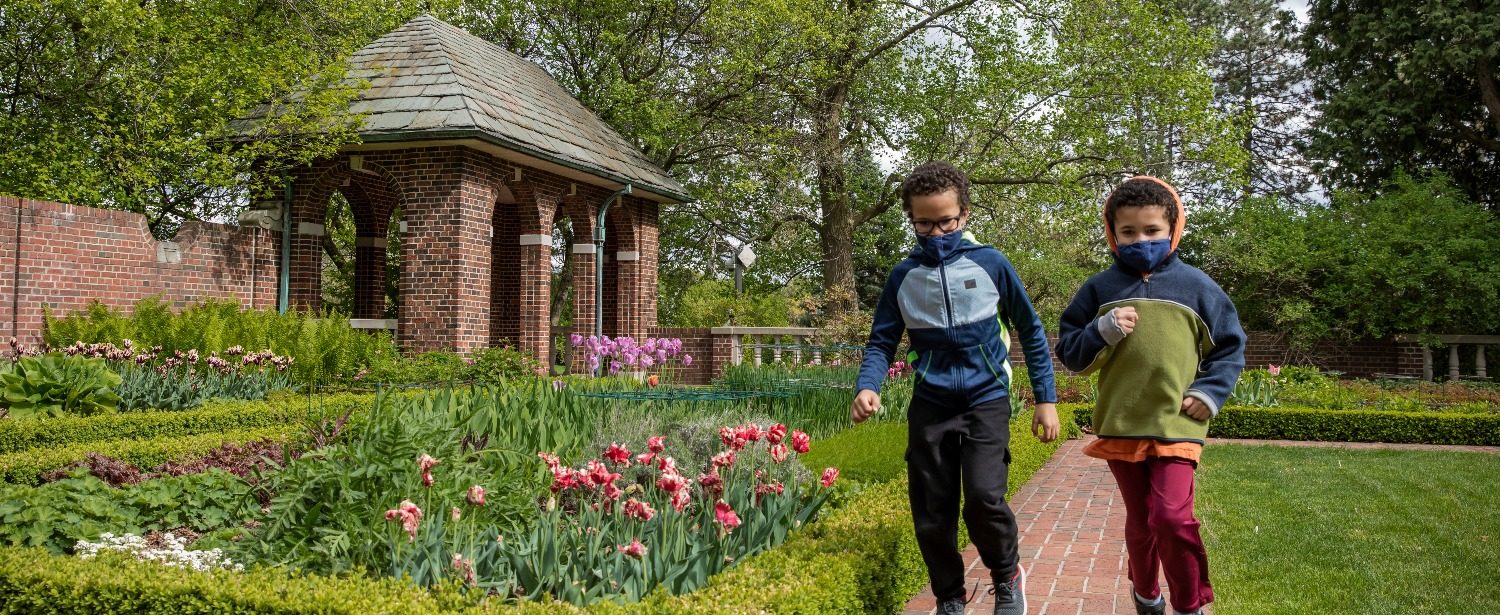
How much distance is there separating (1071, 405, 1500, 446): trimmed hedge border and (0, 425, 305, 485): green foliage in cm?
857

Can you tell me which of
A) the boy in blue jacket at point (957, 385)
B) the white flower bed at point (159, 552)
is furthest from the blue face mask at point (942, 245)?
the white flower bed at point (159, 552)

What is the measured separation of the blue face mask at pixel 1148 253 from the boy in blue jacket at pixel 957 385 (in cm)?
39

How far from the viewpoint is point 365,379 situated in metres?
10.9

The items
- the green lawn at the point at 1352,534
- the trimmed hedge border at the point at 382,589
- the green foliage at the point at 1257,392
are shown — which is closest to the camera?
the trimmed hedge border at the point at 382,589

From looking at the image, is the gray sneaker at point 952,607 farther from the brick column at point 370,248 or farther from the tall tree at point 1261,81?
the tall tree at point 1261,81

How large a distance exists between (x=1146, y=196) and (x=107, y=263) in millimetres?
11328

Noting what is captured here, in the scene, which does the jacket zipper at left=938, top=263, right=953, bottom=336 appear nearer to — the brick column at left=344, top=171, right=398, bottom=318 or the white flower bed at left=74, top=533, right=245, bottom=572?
the white flower bed at left=74, top=533, right=245, bottom=572

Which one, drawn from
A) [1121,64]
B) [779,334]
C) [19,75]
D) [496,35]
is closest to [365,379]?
[19,75]

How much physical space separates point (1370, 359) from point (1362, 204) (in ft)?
11.3

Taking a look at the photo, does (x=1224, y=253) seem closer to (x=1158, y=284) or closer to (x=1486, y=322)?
(x=1486, y=322)

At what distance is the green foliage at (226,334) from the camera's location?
31.3 ft

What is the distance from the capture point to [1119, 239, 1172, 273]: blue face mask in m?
3.44

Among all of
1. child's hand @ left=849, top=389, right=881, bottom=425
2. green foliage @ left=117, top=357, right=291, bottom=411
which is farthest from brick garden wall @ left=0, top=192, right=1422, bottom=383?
child's hand @ left=849, top=389, right=881, bottom=425

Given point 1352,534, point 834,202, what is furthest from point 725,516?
point 834,202
